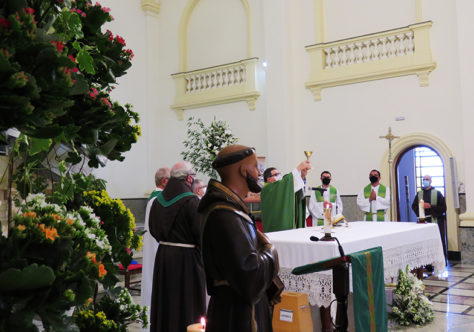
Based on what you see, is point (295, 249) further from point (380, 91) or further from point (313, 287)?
point (380, 91)

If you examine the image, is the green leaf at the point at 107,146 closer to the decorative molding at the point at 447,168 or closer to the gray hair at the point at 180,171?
the gray hair at the point at 180,171

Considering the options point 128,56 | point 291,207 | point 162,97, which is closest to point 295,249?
point 291,207

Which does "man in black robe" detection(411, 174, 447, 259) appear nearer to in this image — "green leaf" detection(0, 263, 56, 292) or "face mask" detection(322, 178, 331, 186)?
"face mask" detection(322, 178, 331, 186)

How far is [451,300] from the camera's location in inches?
281

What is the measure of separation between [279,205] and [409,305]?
210cm

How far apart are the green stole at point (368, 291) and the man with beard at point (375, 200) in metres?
6.58

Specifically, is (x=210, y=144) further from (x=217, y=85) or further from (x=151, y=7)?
(x=151, y=7)

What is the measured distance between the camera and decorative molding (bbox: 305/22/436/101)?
36.8 feet

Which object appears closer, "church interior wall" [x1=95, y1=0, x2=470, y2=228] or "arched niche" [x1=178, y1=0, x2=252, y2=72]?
"church interior wall" [x1=95, y1=0, x2=470, y2=228]

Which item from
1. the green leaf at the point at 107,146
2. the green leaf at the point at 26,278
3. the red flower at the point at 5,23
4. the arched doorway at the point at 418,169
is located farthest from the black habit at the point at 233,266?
the arched doorway at the point at 418,169

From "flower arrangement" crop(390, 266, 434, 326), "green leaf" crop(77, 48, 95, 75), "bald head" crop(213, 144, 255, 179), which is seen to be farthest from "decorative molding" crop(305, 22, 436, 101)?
"green leaf" crop(77, 48, 95, 75)

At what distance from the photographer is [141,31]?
50.8ft

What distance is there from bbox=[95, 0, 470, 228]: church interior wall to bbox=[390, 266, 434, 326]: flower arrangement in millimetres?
5610

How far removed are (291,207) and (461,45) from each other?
21.4 feet
